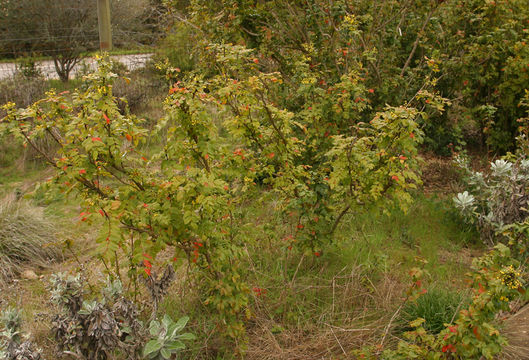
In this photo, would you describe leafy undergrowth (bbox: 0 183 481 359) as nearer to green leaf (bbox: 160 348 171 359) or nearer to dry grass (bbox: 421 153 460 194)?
green leaf (bbox: 160 348 171 359)

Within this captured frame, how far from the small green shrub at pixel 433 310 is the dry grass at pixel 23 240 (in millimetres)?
3110

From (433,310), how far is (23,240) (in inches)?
146

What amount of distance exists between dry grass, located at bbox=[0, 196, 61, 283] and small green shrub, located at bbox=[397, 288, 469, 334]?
122 inches

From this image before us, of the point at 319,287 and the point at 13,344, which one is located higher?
the point at 13,344

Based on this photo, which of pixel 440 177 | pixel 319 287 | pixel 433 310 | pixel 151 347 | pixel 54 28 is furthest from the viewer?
pixel 54 28

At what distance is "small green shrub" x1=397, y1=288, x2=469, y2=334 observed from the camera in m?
3.33

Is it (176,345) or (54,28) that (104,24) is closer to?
Answer: (176,345)

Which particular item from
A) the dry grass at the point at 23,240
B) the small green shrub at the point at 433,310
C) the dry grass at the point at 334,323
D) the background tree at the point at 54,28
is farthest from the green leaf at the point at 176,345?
the background tree at the point at 54,28

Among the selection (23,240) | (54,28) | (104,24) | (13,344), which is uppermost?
(104,24)

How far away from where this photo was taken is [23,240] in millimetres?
4695

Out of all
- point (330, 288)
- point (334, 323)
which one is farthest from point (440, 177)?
point (334, 323)

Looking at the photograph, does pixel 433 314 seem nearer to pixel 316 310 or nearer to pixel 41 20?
pixel 316 310

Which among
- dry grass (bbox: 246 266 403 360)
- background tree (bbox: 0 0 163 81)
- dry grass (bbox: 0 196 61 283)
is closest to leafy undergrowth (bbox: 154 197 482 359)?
dry grass (bbox: 246 266 403 360)

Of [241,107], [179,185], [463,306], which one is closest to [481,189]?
[463,306]
